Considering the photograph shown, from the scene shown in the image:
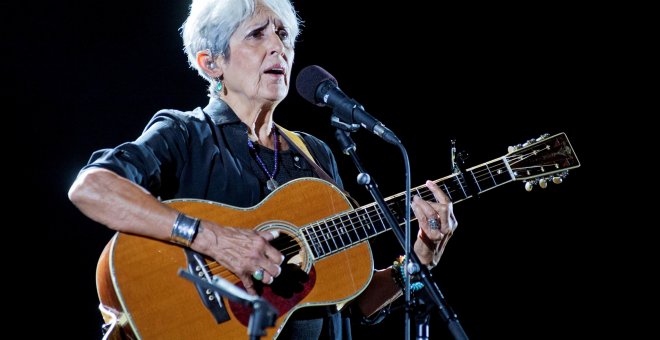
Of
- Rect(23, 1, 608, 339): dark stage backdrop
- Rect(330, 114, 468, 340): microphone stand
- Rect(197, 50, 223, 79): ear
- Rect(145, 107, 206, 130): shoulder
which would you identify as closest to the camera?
Rect(330, 114, 468, 340): microphone stand

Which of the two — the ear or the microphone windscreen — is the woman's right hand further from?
the ear

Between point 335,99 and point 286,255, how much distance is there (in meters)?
0.68

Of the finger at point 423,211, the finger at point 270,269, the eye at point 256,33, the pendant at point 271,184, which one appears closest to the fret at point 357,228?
the finger at point 423,211

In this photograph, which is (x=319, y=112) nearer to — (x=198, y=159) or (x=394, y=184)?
(x=394, y=184)

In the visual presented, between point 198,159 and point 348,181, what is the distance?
173cm

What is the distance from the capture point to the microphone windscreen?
2449mm

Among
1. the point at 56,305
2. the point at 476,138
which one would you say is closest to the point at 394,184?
the point at 476,138

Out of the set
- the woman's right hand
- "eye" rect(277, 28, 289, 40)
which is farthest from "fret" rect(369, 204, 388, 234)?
"eye" rect(277, 28, 289, 40)

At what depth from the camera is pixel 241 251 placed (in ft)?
7.07

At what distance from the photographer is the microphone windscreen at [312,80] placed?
2.45 metres

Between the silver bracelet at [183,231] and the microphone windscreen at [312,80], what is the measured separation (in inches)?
29.5

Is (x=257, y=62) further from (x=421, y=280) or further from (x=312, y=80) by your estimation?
(x=421, y=280)

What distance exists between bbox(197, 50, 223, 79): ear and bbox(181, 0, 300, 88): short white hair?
3 cm

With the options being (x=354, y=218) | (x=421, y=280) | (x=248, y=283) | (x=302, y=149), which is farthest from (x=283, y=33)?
(x=421, y=280)
